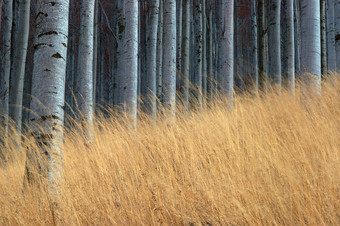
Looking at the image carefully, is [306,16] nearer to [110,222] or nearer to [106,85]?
[110,222]

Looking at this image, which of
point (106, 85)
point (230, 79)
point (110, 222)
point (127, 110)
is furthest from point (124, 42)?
point (106, 85)

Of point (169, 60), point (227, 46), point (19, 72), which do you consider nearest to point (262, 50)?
point (227, 46)

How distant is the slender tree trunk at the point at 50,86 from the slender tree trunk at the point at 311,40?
382 centimetres

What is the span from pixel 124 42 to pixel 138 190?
13.8 feet

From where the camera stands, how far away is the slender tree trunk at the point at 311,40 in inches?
183

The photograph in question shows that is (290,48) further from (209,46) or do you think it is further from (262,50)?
(209,46)

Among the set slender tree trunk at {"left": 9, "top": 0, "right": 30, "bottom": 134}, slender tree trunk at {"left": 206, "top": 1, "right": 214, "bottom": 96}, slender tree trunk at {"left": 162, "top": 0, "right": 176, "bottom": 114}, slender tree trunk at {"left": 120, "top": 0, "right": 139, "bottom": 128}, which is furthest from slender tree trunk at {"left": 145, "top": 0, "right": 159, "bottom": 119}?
slender tree trunk at {"left": 206, "top": 1, "right": 214, "bottom": 96}

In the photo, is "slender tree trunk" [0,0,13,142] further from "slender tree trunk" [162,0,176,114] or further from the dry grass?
the dry grass

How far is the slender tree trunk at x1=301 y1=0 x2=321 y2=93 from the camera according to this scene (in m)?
4.64

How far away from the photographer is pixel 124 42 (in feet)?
18.8

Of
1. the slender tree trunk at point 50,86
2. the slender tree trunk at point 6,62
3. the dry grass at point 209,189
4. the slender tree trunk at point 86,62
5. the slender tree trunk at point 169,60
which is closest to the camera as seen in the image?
the dry grass at point 209,189

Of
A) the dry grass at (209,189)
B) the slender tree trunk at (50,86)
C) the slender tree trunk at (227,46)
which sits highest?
the slender tree trunk at (227,46)

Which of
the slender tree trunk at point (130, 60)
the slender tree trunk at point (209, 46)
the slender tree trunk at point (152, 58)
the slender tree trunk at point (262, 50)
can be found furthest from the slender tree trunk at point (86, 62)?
the slender tree trunk at point (209, 46)

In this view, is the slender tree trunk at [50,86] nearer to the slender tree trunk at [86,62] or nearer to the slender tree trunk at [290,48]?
the slender tree trunk at [86,62]
